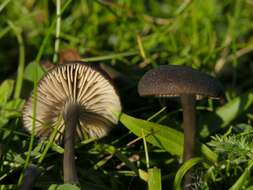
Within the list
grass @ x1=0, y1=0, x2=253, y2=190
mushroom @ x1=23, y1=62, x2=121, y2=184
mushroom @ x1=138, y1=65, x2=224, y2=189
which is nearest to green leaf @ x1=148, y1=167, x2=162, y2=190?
grass @ x1=0, y1=0, x2=253, y2=190

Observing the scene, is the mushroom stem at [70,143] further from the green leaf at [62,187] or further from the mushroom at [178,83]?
the mushroom at [178,83]

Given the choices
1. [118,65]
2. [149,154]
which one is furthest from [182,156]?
[118,65]

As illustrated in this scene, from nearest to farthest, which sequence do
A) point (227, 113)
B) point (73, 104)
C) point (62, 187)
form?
point (62, 187), point (73, 104), point (227, 113)

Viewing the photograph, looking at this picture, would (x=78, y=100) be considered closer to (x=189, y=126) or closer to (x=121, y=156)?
(x=121, y=156)

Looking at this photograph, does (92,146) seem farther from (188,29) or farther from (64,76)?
(188,29)

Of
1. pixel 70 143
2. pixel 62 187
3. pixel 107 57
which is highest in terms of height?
pixel 107 57

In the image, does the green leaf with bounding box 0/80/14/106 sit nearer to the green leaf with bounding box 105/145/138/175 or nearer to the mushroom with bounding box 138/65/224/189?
the green leaf with bounding box 105/145/138/175

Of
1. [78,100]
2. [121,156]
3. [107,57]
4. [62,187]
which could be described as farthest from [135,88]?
[62,187]

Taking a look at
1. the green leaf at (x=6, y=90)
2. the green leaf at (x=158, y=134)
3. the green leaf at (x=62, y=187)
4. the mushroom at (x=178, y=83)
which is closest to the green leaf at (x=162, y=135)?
the green leaf at (x=158, y=134)
